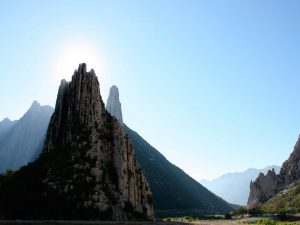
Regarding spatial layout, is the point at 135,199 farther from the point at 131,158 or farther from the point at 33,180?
the point at 33,180

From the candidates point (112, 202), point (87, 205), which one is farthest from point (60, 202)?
point (112, 202)

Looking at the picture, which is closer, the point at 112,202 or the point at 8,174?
the point at 112,202

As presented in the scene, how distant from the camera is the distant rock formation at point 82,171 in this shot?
305ft

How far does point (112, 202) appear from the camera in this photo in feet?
338

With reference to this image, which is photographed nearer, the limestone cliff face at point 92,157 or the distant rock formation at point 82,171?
the distant rock formation at point 82,171

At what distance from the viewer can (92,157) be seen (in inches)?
4291

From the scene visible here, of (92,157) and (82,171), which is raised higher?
(92,157)

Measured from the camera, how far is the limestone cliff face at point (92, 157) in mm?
99375

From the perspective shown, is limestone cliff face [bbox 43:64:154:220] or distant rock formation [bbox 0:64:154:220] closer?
distant rock formation [bbox 0:64:154:220]

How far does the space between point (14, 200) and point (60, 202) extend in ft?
32.0

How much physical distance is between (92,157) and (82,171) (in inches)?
254

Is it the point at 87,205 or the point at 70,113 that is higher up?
the point at 70,113

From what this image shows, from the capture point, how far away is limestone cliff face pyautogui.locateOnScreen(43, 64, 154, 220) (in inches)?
3912

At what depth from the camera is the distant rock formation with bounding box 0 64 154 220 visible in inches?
3654
